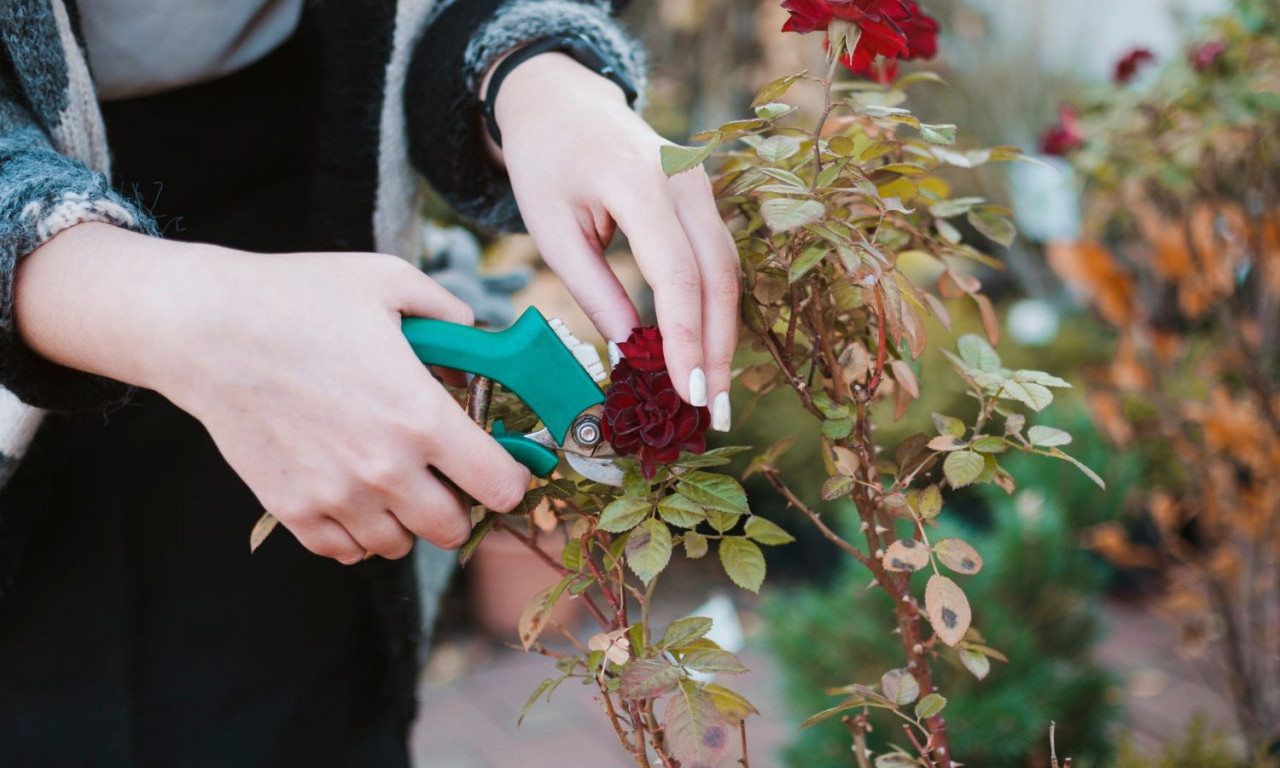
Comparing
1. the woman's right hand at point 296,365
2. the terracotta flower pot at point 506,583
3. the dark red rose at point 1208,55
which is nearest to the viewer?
the woman's right hand at point 296,365

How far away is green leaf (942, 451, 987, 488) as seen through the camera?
67 centimetres

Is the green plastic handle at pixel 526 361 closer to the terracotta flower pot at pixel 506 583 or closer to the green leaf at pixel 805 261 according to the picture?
the green leaf at pixel 805 261

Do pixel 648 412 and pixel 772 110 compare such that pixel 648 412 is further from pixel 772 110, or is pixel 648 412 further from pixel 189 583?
pixel 189 583

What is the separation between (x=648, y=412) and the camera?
0.65m

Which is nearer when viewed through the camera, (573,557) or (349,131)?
(573,557)

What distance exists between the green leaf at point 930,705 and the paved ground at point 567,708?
1755mm

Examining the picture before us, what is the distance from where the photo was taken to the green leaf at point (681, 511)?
63 centimetres

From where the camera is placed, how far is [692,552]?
651 millimetres

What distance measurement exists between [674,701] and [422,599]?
0.67 meters

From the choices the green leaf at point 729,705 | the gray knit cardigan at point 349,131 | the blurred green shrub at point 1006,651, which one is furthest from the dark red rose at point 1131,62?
the green leaf at point 729,705

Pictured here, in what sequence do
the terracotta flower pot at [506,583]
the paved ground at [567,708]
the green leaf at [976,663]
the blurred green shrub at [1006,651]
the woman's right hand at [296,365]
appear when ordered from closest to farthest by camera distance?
the woman's right hand at [296,365]
the green leaf at [976,663]
the blurred green shrub at [1006,651]
the paved ground at [567,708]
the terracotta flower pot at [506,583]

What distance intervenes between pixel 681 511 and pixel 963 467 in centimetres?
20

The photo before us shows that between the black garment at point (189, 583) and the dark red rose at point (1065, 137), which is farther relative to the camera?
the dark red rose at point (1065, 137)

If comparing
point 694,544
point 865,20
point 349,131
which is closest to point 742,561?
point 694,544
